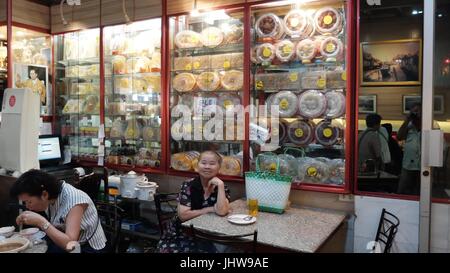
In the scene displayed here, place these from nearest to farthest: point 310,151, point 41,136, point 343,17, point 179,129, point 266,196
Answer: point 266,196 → point 343,17 → point 310,151 → point 179,129 → point 41,136

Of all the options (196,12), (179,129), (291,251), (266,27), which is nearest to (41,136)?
(179,129)

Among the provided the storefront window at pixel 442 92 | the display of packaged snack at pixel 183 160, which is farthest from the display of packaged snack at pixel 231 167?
the storefront window at pixel 442 92

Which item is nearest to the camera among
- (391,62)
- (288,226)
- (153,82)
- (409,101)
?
(288,226)

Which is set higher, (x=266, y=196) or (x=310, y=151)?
(x=310, y=151)

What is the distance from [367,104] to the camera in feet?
10.2

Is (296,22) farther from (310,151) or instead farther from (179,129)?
(179,129)

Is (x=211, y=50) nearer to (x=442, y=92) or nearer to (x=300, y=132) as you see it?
(x=300, y=132)

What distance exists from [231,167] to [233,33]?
1.33 m

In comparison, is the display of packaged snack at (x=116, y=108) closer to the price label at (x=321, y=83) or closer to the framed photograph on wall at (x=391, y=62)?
the price label at (x=321, y=83)

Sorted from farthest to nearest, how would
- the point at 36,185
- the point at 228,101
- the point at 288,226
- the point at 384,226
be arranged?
1. the point at 228,101
2. the point at 384,226
3. the point at 288,226
4. the point at 36,185

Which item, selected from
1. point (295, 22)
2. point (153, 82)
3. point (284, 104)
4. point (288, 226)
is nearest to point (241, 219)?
point (288, 226)

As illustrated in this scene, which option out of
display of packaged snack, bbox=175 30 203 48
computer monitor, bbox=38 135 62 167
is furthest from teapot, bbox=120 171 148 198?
display of packaged snack, bbox=175 30 203 48

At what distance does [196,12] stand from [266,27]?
0.73 meters
